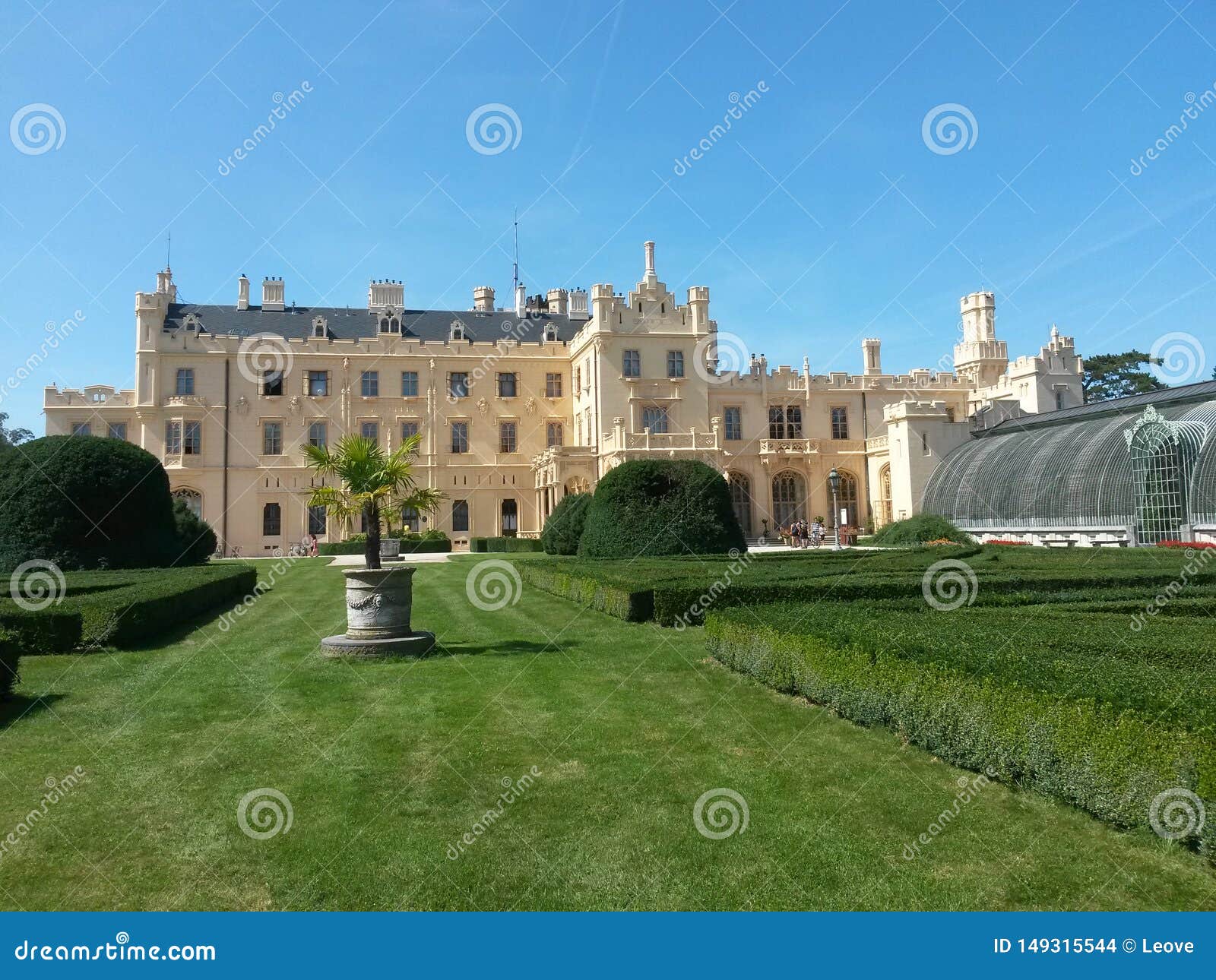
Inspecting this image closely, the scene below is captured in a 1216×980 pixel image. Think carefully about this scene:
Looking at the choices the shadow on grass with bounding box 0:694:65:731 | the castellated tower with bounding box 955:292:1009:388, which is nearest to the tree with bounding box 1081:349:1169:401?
the castellated tower with bounding box 955:292:1009:388

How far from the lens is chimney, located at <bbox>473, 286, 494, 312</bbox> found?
55125 mm

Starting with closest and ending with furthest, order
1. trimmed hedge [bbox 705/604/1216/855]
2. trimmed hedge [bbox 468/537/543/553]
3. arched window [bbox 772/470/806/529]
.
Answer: trimmed hedge [bbox 705/604/1216/855]
trimmed hedge [bbox 468/537/543/553]
arched window [bbox 772/470/806/529]

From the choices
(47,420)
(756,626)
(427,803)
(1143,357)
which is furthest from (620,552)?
(1143,357)

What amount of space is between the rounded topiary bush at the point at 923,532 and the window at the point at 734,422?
14124 millimetres

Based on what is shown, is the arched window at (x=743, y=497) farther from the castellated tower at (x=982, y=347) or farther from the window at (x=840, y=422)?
the castellated tower at (x=982, y=347)

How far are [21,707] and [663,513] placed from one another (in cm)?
1545

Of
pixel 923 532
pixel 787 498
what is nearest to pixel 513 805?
pixel 923 532

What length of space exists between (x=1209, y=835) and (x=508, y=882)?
12.6ft

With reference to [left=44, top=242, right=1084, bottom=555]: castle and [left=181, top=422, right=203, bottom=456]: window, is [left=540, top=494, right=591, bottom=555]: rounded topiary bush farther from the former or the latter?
[left=181, top=422, right=203, bottom=456]: window

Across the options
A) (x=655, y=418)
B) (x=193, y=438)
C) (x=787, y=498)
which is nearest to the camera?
(x=193, y=438)

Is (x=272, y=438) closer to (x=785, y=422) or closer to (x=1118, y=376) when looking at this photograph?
(x=785, y=422)

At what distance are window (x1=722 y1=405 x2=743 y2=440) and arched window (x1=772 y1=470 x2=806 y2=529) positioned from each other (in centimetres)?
320

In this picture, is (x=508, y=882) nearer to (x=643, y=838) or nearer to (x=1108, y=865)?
(x=643, y=838)

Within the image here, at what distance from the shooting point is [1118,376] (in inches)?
2623
